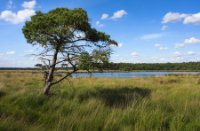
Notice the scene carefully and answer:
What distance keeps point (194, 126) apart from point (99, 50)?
7331 mm

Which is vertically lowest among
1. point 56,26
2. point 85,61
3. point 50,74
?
point 50,74

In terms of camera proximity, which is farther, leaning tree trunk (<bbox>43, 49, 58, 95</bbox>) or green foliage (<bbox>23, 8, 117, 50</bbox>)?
leaning tree trunk (<bbox>43, 49, 58, 95</bbox>)

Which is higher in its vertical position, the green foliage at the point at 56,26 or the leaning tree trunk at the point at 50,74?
the green foliage at the point at 56,26

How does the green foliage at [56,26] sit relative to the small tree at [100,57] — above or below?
above

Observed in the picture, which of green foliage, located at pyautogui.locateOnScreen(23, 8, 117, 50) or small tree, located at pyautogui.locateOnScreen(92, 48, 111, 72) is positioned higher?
green foliage, located at pyautogui.locateOnScreen(23, 8, 117, 50)

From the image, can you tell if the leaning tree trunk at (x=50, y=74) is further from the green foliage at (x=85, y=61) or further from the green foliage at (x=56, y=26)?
the green foliage at (x=85, y=61)

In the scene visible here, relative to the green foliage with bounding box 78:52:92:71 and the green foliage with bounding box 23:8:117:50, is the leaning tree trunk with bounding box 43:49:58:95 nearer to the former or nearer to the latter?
the green foliage with bounding box 23:8:117:50

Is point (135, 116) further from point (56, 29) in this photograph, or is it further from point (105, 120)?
point (56, 29)

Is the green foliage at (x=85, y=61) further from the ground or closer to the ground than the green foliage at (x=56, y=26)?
closer to the ground

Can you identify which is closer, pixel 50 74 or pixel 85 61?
pixel 85 61

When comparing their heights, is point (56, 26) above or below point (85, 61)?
above

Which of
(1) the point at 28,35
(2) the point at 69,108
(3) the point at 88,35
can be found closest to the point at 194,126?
(2) the point at 69,108

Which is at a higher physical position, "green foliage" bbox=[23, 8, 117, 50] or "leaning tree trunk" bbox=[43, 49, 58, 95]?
"green foliage" bbox=[23, 8, 117, 50]

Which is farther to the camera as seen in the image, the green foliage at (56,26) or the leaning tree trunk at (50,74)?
the leaning tree trunk at (50,74)
